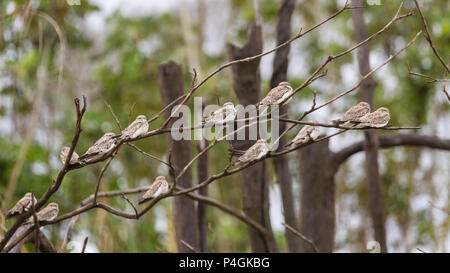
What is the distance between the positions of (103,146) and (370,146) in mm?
703

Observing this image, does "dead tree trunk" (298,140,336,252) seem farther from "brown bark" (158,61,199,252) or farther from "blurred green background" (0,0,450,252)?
"blurred green background" (0,0,450,252)

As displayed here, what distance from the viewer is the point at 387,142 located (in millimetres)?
1332

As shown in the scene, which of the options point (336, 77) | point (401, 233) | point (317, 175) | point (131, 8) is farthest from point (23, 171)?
point (401, 233)

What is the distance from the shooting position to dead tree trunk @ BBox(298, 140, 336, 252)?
1.34m

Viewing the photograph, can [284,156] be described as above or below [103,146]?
above

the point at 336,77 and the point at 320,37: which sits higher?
the point at 320,37

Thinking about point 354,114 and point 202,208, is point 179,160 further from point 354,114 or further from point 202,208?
point 354,114

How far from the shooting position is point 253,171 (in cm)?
121

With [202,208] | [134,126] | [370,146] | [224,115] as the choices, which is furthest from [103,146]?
[370,146]

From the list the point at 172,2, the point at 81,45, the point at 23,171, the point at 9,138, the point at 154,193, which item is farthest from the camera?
the point at 172,2

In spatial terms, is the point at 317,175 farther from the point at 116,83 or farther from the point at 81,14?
the point at 116,83

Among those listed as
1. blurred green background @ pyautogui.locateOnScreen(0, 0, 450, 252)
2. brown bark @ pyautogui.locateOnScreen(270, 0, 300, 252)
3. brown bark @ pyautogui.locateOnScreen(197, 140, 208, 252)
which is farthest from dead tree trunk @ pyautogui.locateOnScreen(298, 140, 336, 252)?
blurred green background @ pyautogui.locateOnScreen(0, 0, 450, 252)

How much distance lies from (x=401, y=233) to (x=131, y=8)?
2.00m
